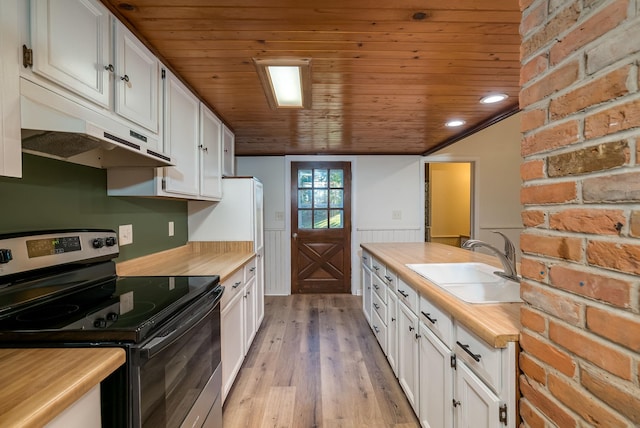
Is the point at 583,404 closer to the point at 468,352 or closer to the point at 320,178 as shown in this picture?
the point at 468,352

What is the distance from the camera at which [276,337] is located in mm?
2830

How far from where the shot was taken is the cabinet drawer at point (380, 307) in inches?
91.3

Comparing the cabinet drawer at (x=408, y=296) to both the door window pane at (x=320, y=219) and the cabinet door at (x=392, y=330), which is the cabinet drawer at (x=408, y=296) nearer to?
the cabinet door at (x=392, y=330)

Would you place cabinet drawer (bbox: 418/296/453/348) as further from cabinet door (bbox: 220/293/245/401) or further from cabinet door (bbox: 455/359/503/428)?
cabinet door (bbox: 220/293/245/401)

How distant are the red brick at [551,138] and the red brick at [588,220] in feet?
0.59

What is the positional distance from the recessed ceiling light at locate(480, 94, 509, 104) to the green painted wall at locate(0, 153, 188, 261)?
258 centimetres

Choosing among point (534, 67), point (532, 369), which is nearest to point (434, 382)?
point (532, 369)

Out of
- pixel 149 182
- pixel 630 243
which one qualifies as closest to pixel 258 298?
pixel 149 182

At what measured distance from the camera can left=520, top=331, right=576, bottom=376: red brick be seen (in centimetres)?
72

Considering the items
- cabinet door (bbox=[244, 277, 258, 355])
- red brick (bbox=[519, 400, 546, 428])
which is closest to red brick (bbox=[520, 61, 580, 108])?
red brick (bbox=[519, 400, 546, 428])

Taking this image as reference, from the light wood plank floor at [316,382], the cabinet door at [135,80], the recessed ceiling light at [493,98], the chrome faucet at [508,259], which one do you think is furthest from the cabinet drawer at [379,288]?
the cabinet door at [135,80]

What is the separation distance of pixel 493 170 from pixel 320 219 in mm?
2761

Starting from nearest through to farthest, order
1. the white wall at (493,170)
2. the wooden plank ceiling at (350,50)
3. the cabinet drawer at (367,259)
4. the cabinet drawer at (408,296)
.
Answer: the wooden plank ceiling at (350,50), the cabinet drawer at (408,296), the cabinet drawer at (367,259), the white wall at (493,170)

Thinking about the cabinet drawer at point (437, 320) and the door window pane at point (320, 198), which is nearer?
the cabinet drawer at point (437, 320)
